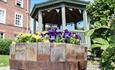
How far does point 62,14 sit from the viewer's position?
486 inches

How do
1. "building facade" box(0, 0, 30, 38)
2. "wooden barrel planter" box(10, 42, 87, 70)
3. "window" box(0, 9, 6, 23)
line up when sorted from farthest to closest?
"building facade" box(0, 0, 30, 38)
"window" box(0, 9, 6, 23)
"wooden barrel planter" box(10, 42, 87, 70)

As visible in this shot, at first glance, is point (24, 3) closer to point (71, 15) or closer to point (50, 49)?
point (71, 15)

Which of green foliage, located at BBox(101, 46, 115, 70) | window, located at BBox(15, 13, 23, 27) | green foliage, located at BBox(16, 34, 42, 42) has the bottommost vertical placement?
green foliage, located at BBox(101, 46, 115, 70)

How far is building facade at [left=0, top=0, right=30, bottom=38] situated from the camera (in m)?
28.1

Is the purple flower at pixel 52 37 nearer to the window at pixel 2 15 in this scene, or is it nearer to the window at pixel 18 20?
the window at pixel 2 15

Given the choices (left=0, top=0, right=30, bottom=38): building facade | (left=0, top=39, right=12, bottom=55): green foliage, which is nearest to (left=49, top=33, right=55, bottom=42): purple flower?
(left=0, top=39, right=12, bottom=55): green foliage

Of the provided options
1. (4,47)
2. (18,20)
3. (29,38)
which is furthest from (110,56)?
(18,20)

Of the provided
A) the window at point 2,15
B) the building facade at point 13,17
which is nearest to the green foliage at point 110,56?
the building facade at point 13,17

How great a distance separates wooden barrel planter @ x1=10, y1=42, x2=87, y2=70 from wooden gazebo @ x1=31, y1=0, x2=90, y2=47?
17.8ft

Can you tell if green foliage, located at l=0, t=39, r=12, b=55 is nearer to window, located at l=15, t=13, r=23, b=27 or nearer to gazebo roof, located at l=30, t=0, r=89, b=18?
window, located at l=15, t=13, r=23, b=27

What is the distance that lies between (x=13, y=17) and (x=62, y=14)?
18308mm

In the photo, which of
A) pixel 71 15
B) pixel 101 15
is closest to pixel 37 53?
pixel 101 15

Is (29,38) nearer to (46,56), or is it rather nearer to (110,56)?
(46,56)

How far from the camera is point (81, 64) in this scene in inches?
186
